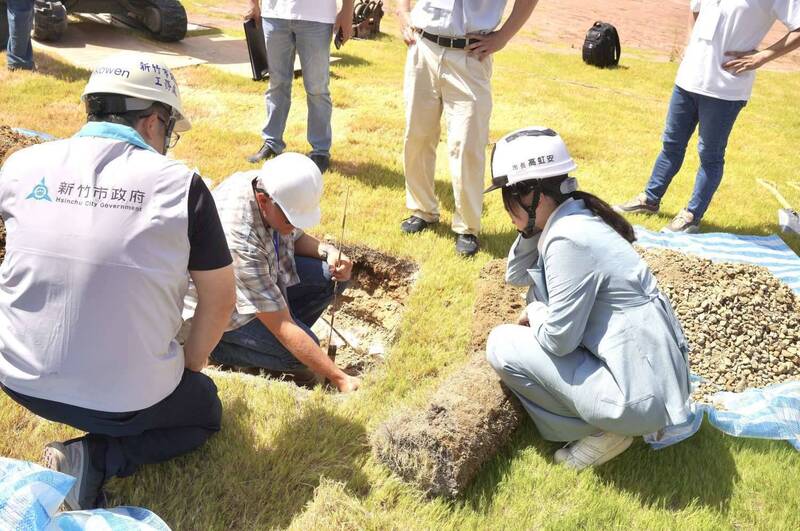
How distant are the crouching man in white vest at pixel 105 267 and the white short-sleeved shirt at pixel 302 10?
10.6ft

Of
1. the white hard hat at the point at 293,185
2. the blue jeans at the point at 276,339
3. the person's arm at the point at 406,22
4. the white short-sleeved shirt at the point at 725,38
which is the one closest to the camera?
the white hard hat at the point at 293,185

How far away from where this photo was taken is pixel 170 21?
968 centimetres

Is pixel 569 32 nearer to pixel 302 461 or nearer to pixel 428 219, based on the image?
pixel 428 219

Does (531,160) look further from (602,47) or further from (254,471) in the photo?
(602,47)

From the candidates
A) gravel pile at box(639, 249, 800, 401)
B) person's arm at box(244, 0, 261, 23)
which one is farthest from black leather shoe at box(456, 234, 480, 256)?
person's arm at box(244, 0, 261, 23)

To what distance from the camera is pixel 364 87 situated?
8844 mm

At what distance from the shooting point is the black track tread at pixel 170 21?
31.7 ft

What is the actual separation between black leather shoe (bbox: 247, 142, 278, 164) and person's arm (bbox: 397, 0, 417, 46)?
1802 mm

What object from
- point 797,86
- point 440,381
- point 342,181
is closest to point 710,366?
point 440,381

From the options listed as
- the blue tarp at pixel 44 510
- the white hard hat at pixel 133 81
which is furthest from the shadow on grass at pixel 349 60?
the blue tarp at pixel 44 510

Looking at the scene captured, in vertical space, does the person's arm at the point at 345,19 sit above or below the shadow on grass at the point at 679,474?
above

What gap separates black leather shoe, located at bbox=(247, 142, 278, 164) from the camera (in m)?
5.73

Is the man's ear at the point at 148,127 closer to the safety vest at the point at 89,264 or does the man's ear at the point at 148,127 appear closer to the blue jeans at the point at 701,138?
the safety vest at the point at 89,264

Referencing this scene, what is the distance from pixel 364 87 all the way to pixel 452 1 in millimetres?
4776
